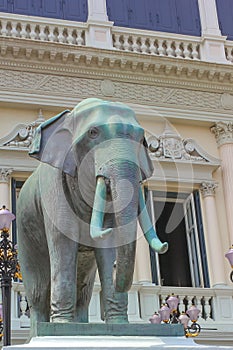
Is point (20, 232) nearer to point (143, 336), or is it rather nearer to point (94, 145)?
point (94, 145)

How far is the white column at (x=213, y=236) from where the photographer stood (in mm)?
13414

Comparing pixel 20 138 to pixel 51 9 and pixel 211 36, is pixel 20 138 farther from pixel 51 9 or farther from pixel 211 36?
pixel 211 36

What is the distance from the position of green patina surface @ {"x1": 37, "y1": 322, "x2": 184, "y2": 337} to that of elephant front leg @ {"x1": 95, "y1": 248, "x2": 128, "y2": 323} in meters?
0.23

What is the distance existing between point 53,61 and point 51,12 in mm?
1400

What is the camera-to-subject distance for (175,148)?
46.3ft

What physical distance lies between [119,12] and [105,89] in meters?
2.06

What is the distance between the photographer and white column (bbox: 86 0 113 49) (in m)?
14.3

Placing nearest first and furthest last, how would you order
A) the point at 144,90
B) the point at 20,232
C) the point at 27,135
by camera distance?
the point at 20,232
the point at 27,135
the point at 144,90

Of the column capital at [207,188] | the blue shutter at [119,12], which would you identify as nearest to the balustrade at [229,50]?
the blue shutter at [119,12]

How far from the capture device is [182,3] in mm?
15820

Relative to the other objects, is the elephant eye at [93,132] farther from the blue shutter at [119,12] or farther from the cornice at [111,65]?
the blue shutter at [119,12]

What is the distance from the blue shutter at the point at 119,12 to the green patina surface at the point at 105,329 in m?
11.8

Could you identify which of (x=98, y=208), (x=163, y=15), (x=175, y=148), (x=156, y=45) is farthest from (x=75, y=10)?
(x=98, y=208)

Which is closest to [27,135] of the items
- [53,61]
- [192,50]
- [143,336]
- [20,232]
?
[53,61]
